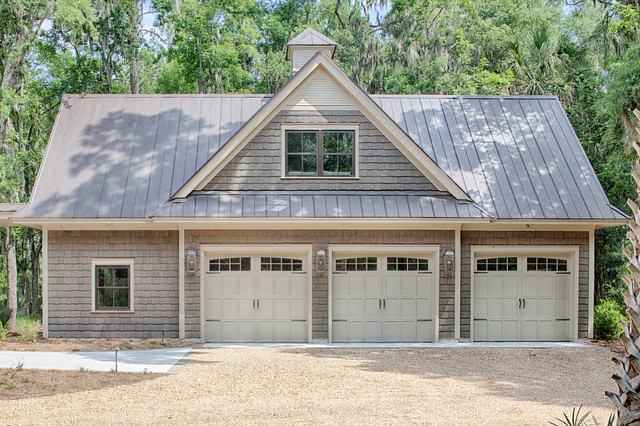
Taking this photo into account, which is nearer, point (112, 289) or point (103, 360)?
point (103, 360)

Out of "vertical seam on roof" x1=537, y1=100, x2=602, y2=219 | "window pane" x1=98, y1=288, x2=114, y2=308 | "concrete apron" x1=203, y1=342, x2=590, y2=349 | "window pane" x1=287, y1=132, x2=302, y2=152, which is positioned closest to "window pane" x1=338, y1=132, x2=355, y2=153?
"window pane" x1=287, y1=132, x2=302, y2=152

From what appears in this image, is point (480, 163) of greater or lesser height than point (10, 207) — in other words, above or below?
above

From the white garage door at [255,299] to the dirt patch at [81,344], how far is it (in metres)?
0.93

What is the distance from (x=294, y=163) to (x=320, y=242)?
1.94m

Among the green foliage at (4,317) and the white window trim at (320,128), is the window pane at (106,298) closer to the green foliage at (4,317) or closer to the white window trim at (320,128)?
the green foliage at (4,317)

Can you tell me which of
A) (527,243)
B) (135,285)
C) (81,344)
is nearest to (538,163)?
(527,243)

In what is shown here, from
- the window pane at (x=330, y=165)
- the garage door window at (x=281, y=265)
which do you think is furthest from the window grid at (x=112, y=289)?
the window pane at (x=330, y=165)

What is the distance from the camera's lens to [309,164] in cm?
1476

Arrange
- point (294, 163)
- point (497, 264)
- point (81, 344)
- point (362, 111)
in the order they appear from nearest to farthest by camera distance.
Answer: point (81, 344)
point (362, 111)
point (294, 163)
point (497, 264)

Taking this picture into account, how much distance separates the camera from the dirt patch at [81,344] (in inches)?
511

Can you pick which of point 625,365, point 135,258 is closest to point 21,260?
point 135,258

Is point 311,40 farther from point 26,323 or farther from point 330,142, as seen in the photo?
point 26,323

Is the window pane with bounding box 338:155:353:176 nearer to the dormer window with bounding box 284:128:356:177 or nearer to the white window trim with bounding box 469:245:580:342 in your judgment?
the dormer window with bounding box 284:128:356:177

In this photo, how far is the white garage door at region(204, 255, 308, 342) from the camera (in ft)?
47.3
